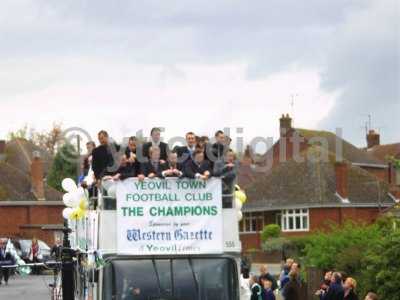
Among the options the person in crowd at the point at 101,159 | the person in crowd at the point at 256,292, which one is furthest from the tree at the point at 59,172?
the person in crowd at the point at 101,159

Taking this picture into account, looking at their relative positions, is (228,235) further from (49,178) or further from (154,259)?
(49,178)

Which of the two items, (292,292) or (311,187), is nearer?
(292,292)

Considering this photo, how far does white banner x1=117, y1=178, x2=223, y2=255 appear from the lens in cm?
1736

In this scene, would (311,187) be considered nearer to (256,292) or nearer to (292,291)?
(292,291)

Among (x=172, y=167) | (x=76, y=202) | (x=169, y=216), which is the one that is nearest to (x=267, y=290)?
(x=76, y=202)

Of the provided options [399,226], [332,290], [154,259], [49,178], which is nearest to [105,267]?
[154,259]

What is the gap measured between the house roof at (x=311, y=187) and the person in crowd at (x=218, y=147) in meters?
58.9

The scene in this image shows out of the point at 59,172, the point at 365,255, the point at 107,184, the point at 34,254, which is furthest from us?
the point at 59,172

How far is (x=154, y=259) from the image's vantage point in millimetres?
17203

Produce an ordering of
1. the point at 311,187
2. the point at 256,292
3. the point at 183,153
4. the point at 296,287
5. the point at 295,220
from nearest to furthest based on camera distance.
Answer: the point at 183,153, the point at 256,292, the point at 296,287, the point at 295,220, the point at 311,187

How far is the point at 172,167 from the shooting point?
60.4ft

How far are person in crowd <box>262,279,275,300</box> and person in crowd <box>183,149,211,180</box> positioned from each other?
20.4ft

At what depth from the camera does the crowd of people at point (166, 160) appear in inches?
717

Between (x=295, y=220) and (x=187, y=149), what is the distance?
199ft
